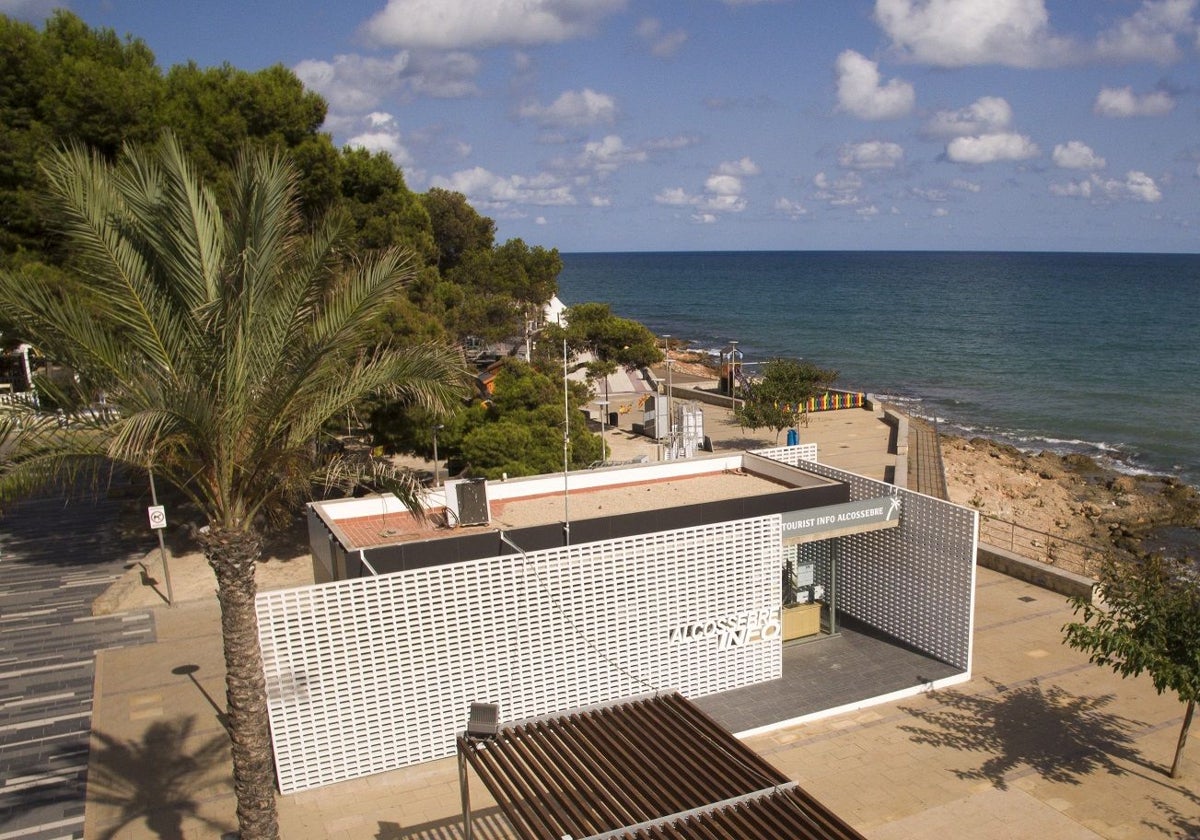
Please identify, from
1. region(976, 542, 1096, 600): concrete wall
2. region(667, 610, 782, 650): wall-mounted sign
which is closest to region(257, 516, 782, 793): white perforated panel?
region(667, 610, 782, 650): wall-mounted sign

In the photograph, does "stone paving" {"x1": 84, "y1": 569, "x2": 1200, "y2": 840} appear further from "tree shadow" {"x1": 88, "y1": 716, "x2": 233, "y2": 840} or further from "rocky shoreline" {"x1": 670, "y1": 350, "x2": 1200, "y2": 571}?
"rocky shoreline" {"x1": 670, "y1": 350, "x2": 1200, "y2": 571}

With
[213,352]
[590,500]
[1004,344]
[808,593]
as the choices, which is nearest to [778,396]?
[808,593]

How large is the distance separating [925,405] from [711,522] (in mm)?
41418

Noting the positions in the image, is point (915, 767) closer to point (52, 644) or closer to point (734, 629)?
point (734, 629)

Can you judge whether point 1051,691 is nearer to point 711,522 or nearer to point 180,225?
point 711,522

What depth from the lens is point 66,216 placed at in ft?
23.0

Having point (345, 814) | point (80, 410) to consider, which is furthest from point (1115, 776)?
point (80, 410)

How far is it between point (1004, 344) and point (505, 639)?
7721 cm

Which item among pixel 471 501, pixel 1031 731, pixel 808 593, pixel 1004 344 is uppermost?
pixel 1004 344

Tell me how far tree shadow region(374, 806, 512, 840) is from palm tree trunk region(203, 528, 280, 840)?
81.4 inches

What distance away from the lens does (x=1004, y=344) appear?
7875 centimetres

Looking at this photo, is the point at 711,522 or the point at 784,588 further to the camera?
the point at 784,588

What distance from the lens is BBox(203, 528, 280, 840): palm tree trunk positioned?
7305 mm

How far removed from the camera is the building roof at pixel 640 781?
21.7 feet
